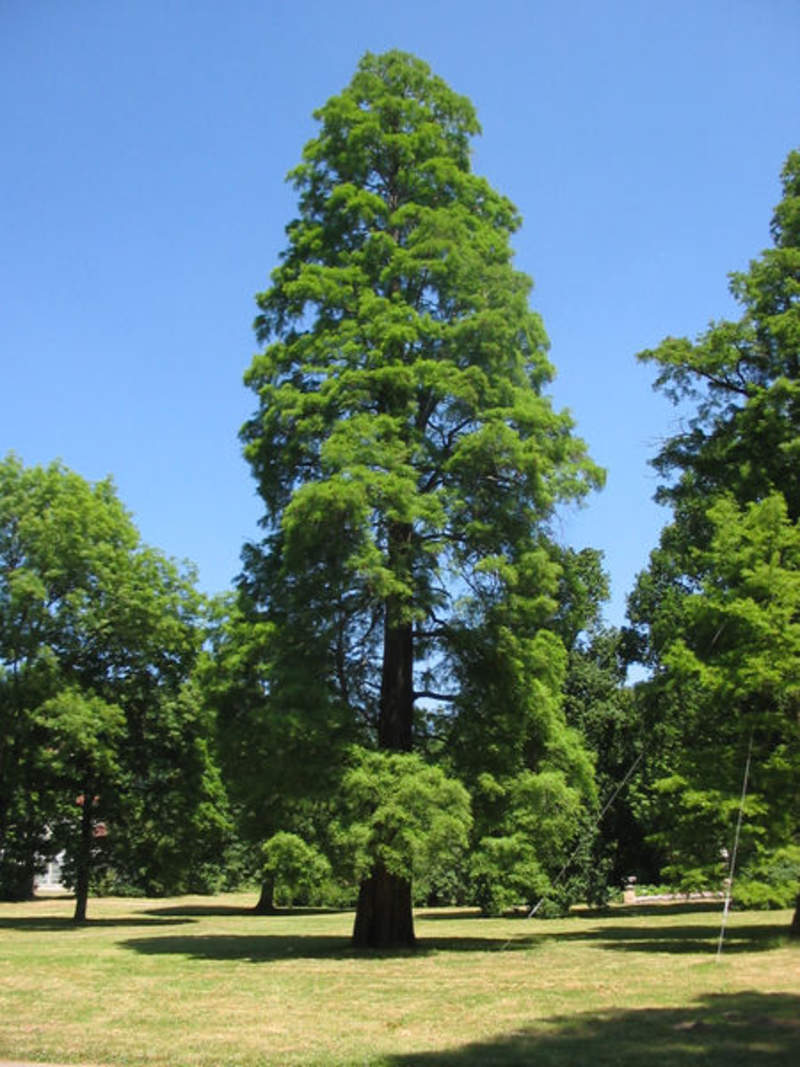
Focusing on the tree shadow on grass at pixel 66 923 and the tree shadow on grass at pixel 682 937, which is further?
the tree shadow on grass at pixel 66 923

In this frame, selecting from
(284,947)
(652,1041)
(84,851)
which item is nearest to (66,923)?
(84,851)

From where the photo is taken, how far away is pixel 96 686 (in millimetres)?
27734

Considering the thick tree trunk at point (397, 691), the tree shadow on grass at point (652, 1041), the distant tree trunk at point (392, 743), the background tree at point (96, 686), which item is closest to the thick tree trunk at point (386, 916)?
the distant tree trunk at point (392, 743)

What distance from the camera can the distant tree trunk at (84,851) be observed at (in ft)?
90.8

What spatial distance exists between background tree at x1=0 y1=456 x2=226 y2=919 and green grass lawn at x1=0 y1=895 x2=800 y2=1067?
8345 millimetres

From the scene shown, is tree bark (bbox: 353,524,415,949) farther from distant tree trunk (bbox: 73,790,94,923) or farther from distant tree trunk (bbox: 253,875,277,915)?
distant tree trunk (bbox: 253,875,277,915)

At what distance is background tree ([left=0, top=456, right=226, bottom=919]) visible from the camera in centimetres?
2553

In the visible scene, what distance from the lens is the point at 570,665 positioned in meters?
33.8

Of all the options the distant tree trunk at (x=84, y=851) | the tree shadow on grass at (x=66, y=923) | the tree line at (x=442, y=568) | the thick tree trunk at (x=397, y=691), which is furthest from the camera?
the distant tree trunk at (x=84, y=851)

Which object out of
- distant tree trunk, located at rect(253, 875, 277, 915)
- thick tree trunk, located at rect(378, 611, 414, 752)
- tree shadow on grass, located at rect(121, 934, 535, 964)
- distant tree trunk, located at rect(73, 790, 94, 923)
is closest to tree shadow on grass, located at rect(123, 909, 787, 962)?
tree shadow on grass, located at rect(121, 934, 535, 964)

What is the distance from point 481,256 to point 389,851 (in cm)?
1089

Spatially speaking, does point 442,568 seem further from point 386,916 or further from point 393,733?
point 386,916

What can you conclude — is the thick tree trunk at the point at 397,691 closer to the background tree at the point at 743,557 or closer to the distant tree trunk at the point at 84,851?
the background tree at the point at 743,557

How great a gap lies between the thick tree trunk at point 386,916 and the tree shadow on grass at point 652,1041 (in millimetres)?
7662
